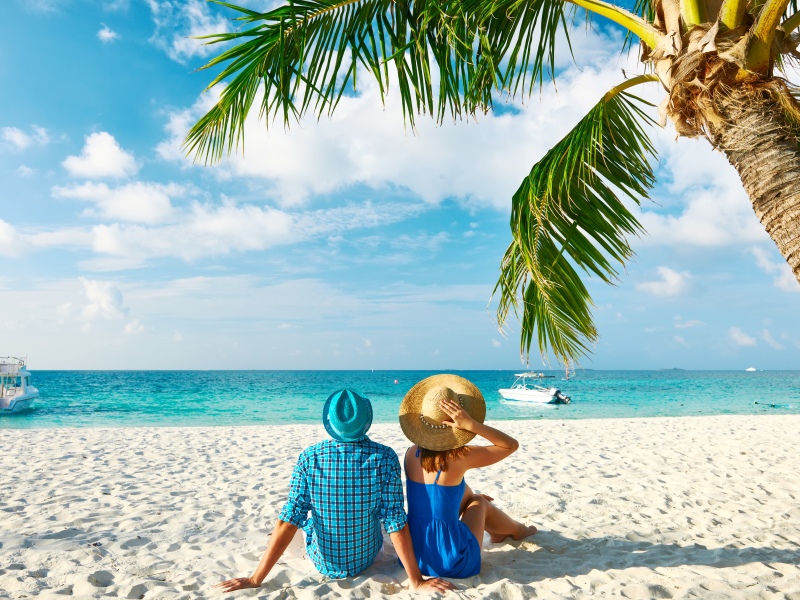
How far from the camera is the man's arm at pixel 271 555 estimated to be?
8.96ft

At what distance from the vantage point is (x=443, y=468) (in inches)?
→ 112

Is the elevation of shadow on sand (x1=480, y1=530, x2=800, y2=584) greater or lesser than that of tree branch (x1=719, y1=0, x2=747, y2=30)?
lesser

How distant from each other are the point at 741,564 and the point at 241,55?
433 centimetres

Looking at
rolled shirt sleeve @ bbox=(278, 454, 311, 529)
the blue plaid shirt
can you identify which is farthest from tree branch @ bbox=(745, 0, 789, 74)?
rolled shirt sleeve @ bbox=(278, 454, 311, 529)

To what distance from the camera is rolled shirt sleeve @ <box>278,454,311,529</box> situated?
272 cm

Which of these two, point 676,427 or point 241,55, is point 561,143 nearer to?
point 241,55

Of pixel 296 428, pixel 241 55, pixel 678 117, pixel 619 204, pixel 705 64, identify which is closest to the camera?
pixel 705 64

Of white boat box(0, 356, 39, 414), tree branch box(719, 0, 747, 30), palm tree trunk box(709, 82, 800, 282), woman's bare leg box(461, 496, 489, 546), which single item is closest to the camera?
palm tree trunk box(709, 82, 800, 282)

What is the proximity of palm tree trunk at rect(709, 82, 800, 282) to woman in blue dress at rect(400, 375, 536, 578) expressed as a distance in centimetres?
156

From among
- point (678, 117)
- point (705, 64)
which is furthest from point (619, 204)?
point (705, 64)

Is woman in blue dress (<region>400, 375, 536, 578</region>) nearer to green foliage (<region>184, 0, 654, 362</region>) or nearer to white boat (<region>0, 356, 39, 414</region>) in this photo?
green foliage (<region>184, 0, 654, 362</region>)

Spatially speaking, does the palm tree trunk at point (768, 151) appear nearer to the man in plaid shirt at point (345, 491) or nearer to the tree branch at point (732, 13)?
the tree branch at point (732, 13)

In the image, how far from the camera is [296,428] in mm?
11953

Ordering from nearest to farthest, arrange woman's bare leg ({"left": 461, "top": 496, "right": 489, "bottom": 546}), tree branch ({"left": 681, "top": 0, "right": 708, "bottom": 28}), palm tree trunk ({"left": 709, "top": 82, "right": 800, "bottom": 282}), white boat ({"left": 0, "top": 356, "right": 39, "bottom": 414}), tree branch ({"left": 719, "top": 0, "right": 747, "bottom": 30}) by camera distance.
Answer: palm tree trunk ({"left": 709, "top": 82, "right": 800, "bottom": 282})
tree branch ({"left": 719, "top": 0, "right": 747, "bottom": 30})
tree branch ({"left": 681, "top": 0, "right": 708, "bottom": 28})
woman's bare leg ({"left": 461, "top": 496, "right": 489, "bottom": 546})
white boat ({"left": 0, "top": 356, "right": 39, "bottom": 414})
